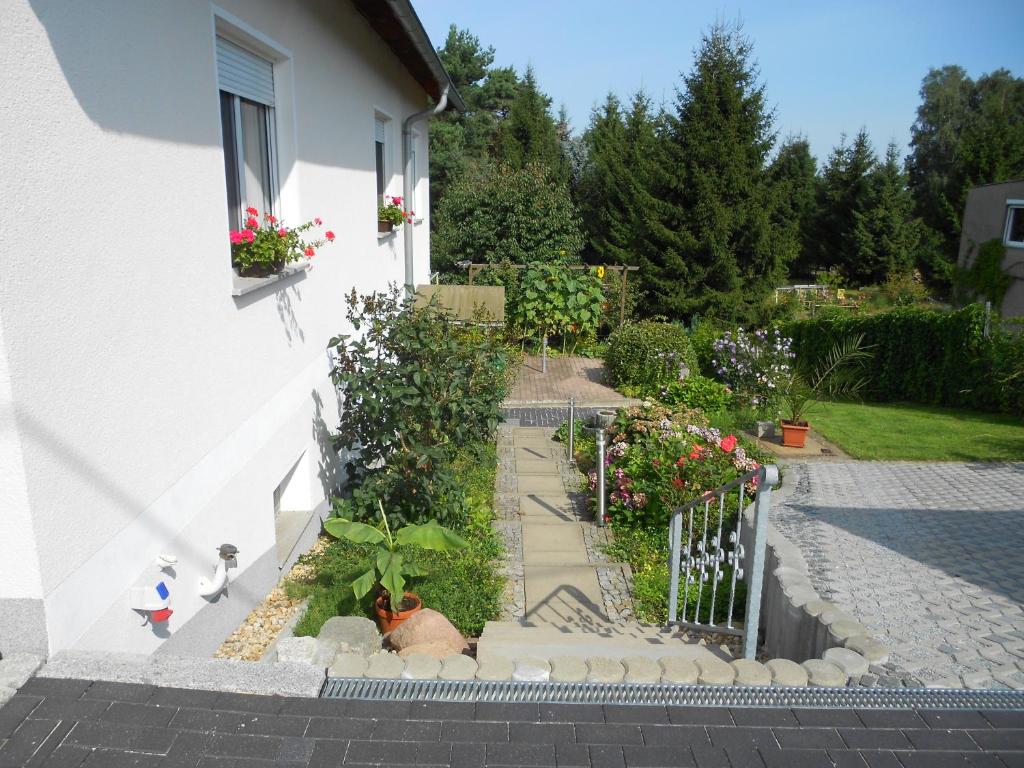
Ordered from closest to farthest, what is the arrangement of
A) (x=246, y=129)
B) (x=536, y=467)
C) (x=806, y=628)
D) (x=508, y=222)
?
1. (x=806, y=628)
2. (x=246, y=129)
3. (x=536, y=467)
4. (x=508, y=222)

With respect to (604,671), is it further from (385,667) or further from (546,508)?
→ (546,508)

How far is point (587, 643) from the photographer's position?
486cm

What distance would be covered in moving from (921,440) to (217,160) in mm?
9721

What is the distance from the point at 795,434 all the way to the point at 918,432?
2.47m

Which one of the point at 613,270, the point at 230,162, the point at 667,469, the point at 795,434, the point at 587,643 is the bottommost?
the point at 587,643

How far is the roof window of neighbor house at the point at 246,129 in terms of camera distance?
192 inches

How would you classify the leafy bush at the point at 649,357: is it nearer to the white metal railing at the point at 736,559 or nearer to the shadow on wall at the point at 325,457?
the shadow on wall at the point at 325,457

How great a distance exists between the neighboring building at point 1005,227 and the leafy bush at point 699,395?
50.3ft

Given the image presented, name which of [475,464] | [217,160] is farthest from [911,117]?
[217,160]

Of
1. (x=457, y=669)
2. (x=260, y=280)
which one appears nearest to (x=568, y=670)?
(x=457, y=669)

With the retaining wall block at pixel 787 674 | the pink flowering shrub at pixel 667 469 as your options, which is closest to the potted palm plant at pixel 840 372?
the pink flowering shrub at pixel 667 469

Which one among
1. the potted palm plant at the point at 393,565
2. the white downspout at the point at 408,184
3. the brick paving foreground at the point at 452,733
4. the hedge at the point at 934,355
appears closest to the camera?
the brick paving foreground at the point at 452,733

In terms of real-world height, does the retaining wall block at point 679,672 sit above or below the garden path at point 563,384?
above

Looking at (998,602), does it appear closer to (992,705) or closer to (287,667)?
(992,705)
